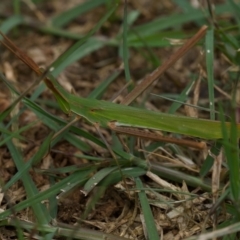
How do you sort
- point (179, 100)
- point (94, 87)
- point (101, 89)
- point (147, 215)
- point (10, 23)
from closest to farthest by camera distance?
1. point (147, 215)
2. point (179, 100)
3. point (101, 89)
4. point (94, 87)
5. point (10, 23)

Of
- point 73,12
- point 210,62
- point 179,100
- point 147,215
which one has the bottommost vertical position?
point 147,215

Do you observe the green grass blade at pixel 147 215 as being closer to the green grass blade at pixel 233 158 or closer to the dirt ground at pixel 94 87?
the dirt ground at pixel 94 87

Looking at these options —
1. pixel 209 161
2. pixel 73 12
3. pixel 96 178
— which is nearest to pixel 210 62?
Answer: pixel 209 161

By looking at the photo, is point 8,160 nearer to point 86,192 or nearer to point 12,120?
point 12,120

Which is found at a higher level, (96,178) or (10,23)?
(10,23)

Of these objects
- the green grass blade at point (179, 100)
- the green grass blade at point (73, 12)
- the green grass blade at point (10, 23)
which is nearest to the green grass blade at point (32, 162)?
the green grass blade at point (179, 100)

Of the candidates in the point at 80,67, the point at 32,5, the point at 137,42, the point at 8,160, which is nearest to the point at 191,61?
the point at 137,42

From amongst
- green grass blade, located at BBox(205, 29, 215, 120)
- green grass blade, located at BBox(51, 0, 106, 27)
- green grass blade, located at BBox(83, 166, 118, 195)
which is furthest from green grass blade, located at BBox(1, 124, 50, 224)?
green grass blade, located at BBox(51, 0, 106, 27)

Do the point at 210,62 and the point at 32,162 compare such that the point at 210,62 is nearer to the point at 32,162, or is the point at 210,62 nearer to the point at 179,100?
the point at 179,100
